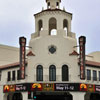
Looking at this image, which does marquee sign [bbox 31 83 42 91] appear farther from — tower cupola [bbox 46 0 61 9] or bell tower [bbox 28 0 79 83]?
tower cupola [bbox 46 0 61 9]

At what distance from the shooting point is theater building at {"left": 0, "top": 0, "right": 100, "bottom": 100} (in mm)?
34406

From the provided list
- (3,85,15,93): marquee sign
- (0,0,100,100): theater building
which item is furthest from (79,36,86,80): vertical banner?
(3,85,15,93): marquee sign

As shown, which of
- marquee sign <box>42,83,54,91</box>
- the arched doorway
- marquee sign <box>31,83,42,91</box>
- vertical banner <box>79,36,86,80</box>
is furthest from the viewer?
the arched doorway

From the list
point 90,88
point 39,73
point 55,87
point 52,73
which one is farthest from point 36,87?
point 90,88

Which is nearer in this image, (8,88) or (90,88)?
(90,88)

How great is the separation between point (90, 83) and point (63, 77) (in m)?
4.23

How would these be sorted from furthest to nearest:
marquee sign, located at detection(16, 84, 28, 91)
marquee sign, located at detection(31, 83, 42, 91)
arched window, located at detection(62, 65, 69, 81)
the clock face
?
the clock face, marquee sign, located at detection(16, 84, 28, 91), arched window, located at detection(62, 65, 69, 81), marquee sign, located at detection(31, 83, 42, 91)

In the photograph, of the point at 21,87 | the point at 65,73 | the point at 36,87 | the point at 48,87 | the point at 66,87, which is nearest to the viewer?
the point at 66,87

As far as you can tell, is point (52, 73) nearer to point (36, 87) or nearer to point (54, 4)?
point (36, 87)

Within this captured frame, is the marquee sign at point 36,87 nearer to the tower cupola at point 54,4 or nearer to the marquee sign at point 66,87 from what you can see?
the marquee sign at point 66,87

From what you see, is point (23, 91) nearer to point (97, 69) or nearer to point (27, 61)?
point (27, 61)

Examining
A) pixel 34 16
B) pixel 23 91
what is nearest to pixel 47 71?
pixel 23 91

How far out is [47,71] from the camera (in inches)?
1383

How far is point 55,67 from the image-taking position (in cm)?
3512
